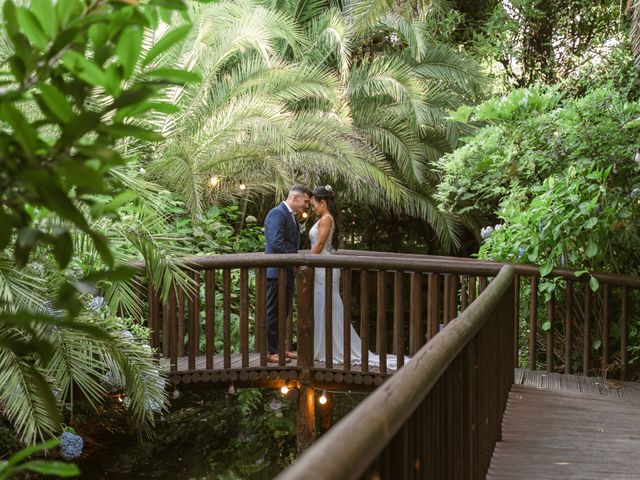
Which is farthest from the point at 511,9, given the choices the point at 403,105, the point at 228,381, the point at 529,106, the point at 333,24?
the point at 228,381

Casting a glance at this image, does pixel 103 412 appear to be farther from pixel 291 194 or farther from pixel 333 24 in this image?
pixel 333 24

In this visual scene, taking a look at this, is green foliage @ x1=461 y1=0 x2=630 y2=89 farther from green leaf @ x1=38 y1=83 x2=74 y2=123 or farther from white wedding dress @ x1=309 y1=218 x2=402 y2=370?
green leaf @ x1=38 y1=83 x2=74 y2=123

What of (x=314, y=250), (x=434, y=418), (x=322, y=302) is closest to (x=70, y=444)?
(x=322, y=302)

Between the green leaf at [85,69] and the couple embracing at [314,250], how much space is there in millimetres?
6945

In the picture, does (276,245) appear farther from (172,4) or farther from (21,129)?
(21,129)

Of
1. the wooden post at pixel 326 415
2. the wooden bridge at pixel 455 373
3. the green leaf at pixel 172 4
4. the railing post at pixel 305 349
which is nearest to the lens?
the green leaf at pixel 172 4

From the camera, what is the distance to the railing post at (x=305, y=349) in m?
7.96

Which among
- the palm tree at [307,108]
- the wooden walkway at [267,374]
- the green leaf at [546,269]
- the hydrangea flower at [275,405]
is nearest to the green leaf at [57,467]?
the green leaf at [546,269]

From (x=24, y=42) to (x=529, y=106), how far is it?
25.7 ft

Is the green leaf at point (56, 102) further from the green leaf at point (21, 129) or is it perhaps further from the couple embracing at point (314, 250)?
the couple embracing at point (314, 250)

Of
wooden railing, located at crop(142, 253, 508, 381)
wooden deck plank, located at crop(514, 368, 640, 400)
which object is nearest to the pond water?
wooden railing, located at crop(142, 253, 508, 381)

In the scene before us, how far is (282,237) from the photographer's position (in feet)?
27.4

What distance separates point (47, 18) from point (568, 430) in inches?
192

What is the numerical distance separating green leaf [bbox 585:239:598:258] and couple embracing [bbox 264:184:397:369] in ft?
6.99
